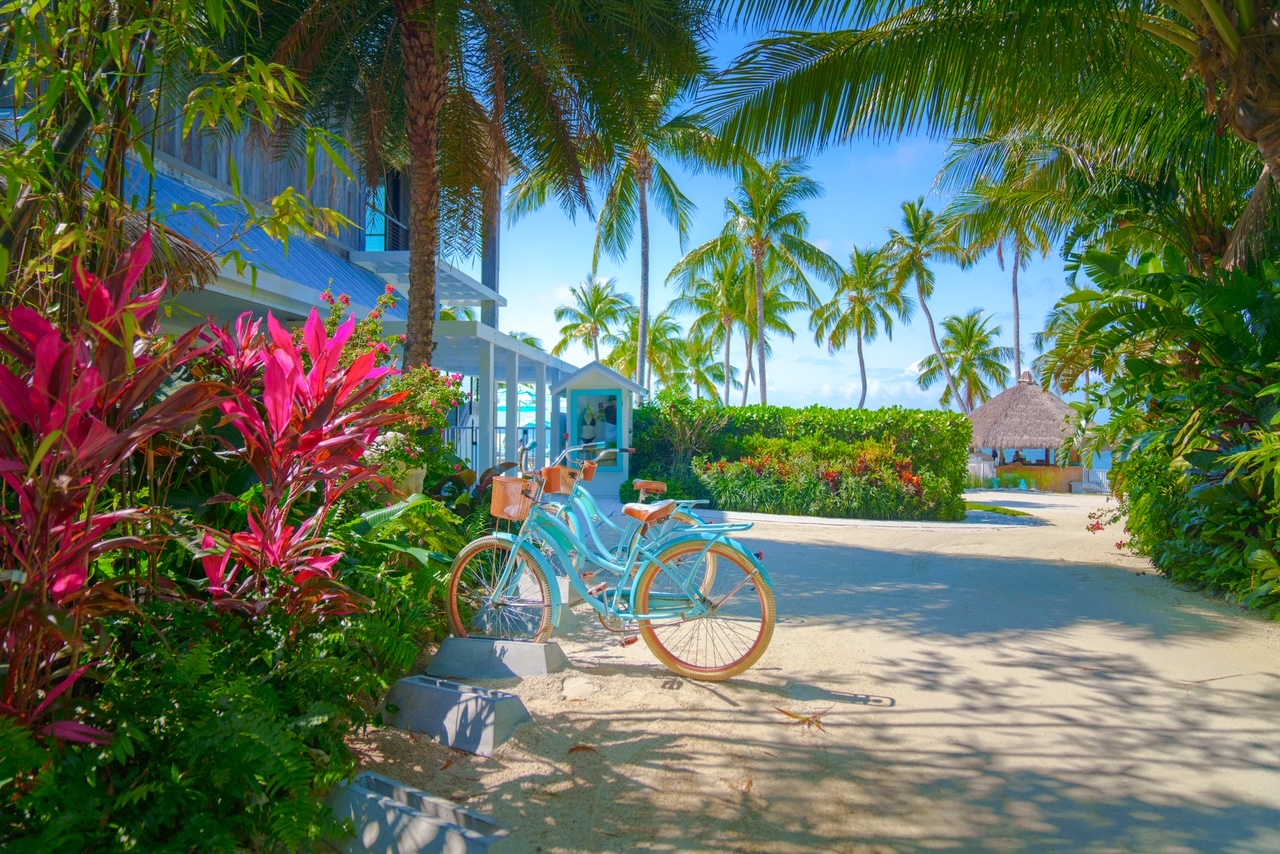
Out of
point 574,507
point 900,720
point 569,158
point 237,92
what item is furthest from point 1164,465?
point 237,92

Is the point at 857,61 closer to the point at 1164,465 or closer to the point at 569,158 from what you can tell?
the point at 569,158

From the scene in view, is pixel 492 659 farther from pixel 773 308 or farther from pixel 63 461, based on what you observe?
pixel 773 308

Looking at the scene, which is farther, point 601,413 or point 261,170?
point 601,413

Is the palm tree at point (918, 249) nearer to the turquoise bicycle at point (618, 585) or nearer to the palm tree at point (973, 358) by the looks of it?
the palm tree at point (973, 358)

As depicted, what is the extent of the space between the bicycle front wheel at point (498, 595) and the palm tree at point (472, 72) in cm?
343

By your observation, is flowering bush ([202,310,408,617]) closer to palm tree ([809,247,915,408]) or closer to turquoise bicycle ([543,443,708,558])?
turquoise bicycle ([543,443,708,558])

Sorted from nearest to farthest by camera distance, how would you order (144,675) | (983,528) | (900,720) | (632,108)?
(144,675), (900,720), (632,108), (983,528)

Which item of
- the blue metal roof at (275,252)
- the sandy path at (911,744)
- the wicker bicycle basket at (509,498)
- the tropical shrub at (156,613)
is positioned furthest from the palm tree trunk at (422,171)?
the tropical shrub at (156,613)

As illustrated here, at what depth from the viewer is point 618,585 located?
495 centimetres

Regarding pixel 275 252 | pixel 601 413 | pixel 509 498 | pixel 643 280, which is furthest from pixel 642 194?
pixel 509 498

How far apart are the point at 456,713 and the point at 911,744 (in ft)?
6.93

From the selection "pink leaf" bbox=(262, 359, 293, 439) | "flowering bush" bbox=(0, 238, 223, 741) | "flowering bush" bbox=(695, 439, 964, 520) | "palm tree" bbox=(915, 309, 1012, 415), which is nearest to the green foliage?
"pink leaf" bbox=(262, 359, 293, 439)

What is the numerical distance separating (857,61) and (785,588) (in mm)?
4845

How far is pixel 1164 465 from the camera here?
8.33 metres
